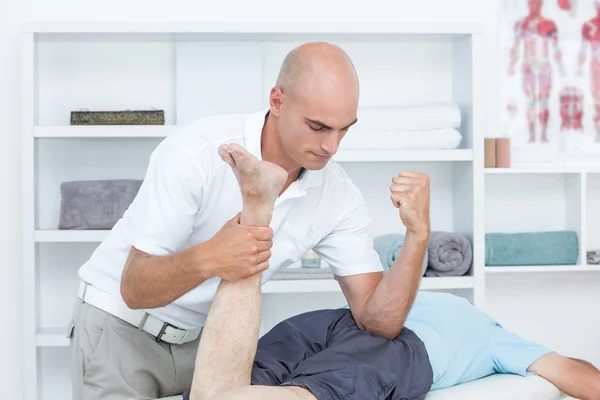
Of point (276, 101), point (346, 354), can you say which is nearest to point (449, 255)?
point (346, 354)

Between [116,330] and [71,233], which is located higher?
[71,233]

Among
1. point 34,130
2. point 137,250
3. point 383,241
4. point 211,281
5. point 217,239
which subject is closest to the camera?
point 217,239

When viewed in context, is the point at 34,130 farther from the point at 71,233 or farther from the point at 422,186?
the point at 422,186

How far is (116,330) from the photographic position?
1.94 meters

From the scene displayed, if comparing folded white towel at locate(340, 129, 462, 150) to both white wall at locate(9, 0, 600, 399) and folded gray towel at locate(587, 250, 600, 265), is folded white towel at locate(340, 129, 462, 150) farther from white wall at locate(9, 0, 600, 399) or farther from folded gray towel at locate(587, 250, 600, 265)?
folded gray towel at locate(587, 250, 600, 265)

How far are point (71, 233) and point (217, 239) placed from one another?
1550 mm

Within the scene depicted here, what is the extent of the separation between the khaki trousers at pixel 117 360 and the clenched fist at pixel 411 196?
2.28 feet

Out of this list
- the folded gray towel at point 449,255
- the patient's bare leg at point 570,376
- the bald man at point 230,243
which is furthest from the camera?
the folded gray towel at point 449,255

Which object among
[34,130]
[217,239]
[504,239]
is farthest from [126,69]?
[217,239]

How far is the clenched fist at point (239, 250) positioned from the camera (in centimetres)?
151

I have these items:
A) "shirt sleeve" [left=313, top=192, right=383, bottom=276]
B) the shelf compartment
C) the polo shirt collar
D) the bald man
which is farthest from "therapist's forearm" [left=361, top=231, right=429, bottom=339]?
the shelf compartment

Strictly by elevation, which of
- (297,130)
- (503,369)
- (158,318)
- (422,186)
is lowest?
(503,369)

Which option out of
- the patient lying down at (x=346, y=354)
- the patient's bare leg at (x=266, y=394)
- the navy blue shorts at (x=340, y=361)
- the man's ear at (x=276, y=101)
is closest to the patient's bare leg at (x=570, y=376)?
the patient lying down at (x=346, y=354)

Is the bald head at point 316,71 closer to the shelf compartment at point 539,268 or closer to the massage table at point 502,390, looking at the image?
the massage table at point 502,390
